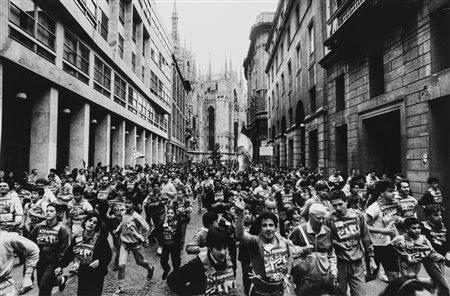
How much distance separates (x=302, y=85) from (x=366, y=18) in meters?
11.7

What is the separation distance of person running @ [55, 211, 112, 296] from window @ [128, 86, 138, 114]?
76.8 ft

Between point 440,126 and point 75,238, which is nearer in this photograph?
point 75,238

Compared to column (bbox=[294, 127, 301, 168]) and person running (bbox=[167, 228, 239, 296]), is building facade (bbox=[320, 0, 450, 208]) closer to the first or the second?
person running (bbox=[167, 228, 239, 296])

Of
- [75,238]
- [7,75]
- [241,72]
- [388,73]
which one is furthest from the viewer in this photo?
[241,72]

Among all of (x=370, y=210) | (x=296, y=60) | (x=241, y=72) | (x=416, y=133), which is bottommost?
(x=370, y=210)

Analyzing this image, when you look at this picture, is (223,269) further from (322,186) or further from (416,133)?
(416,133)

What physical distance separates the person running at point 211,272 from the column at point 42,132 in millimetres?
12456

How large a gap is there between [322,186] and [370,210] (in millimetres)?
1588

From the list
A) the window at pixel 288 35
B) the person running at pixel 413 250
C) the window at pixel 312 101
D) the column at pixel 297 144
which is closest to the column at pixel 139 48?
the window at pixel 288 35

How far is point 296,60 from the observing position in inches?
992

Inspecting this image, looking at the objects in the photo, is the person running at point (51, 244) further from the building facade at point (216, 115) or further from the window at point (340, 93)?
the building facade at point (216, 115)

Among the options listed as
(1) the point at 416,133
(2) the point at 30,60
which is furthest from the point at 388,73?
(2) the point at 30,60

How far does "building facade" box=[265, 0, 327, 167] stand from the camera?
1767cm

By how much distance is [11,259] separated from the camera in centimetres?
347
